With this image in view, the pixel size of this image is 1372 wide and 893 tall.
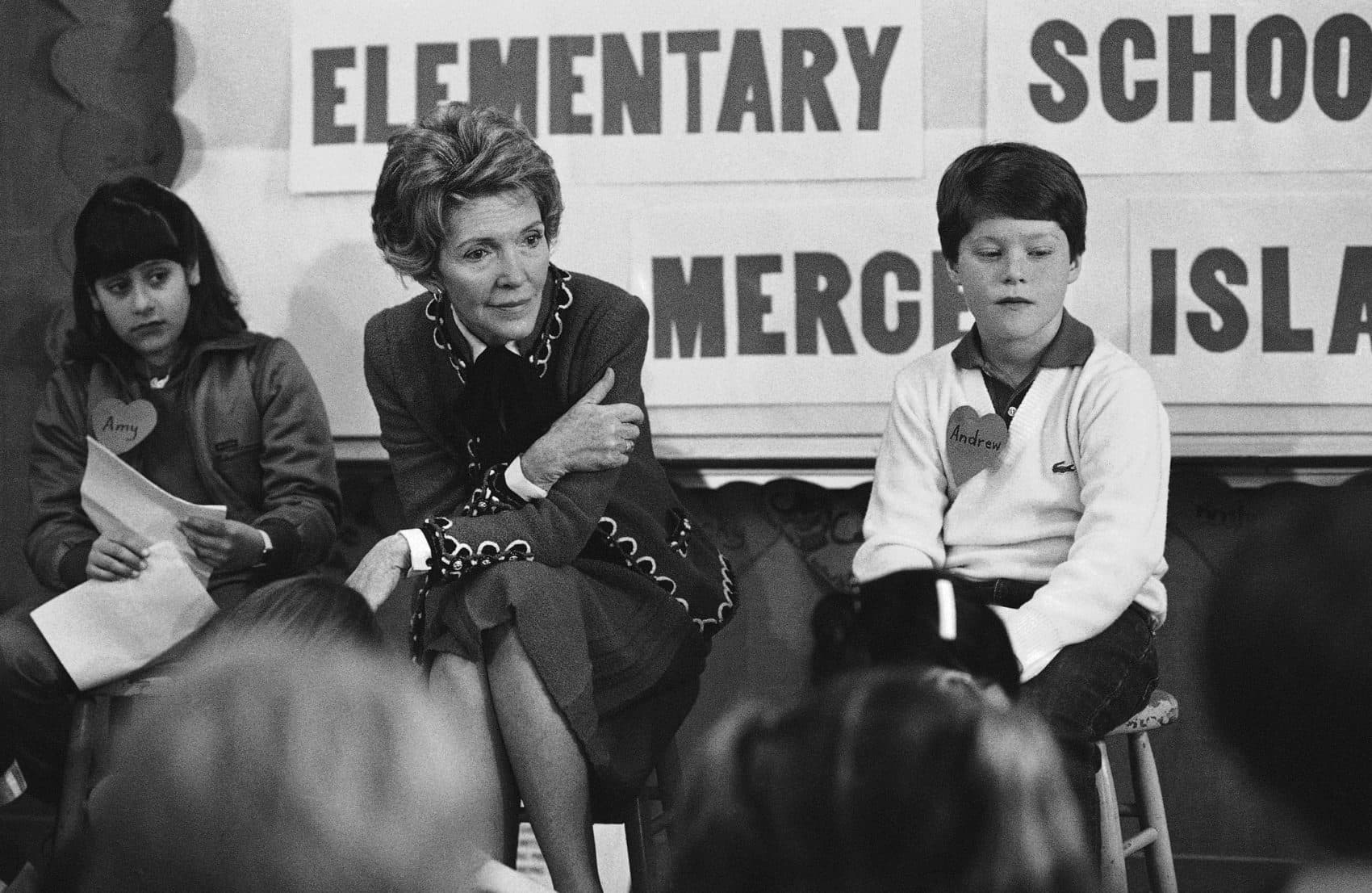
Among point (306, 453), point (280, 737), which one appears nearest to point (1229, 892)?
point (306, 453)

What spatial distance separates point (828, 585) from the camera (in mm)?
2773

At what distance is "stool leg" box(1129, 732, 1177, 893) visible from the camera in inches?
86.7

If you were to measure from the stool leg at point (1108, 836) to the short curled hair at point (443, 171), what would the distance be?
1.11 metres

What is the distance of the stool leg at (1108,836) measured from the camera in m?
2.02

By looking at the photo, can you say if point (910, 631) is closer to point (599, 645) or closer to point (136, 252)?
point (599, 645)

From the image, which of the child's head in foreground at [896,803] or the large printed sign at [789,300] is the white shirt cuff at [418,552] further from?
the child's head in foreground at [896,803]

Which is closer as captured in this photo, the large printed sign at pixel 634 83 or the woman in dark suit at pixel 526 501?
the woman in dark suit at pixel 526 501

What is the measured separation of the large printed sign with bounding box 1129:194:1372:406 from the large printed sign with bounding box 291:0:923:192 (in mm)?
439

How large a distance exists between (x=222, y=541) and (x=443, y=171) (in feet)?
2.16

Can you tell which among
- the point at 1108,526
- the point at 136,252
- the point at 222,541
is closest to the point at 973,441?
the point at 1108,526

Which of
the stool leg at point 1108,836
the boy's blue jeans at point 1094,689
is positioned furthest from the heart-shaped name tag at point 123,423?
the stool leg at point 1108,836

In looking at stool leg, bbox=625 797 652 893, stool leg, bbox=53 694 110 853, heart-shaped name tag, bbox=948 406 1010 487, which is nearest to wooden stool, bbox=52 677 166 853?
stool leg, bbox=53 694 110 853

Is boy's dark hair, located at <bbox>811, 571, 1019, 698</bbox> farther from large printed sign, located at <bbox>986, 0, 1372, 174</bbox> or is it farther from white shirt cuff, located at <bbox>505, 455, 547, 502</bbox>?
large printed sign, located at <bbox>986, 0, 1372, 174</bbox>

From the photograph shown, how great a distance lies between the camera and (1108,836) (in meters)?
2.06
